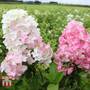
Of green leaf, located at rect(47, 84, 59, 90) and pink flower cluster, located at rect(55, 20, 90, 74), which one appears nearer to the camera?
green leaf, located at rect(47, 84, 59, 90)

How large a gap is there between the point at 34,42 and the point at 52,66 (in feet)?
0.53

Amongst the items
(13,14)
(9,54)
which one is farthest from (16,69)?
(13,14)

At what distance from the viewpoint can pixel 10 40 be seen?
8.21 feet

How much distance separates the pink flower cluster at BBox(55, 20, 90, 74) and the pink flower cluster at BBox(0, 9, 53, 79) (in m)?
0.10

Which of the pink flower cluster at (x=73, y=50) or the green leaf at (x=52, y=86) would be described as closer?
the green leaf at (x=52, y=86)

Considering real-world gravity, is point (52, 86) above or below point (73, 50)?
below

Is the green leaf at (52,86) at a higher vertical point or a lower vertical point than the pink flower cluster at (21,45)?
lower

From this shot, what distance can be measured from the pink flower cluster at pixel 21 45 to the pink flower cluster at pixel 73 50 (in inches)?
3.9

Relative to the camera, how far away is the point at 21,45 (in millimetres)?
A: 2492

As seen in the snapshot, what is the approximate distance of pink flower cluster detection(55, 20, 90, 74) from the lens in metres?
2.56

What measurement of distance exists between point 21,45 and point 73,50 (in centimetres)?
26

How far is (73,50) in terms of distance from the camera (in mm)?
2553

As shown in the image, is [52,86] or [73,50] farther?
[73,50]

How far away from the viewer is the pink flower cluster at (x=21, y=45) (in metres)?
2.49
